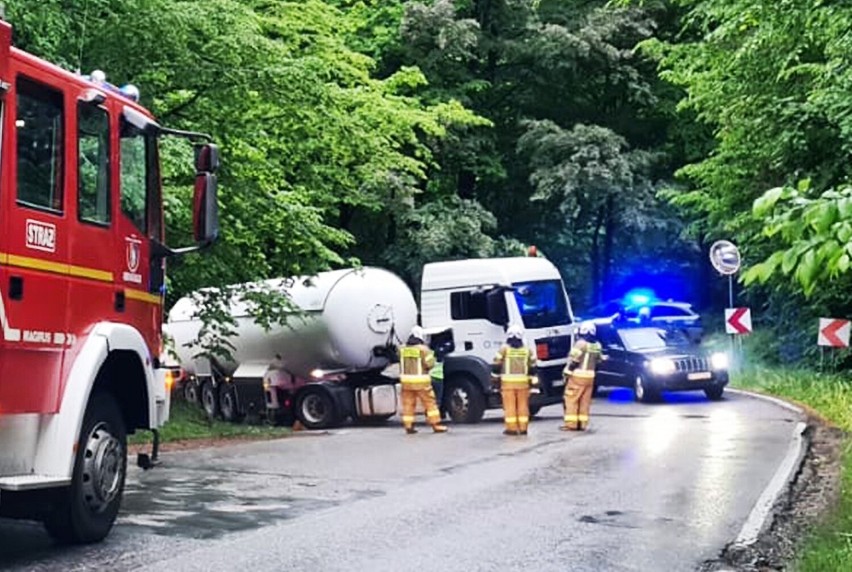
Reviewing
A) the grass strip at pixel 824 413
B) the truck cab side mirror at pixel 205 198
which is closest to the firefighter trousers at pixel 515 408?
the grass strip at pixel 824 413

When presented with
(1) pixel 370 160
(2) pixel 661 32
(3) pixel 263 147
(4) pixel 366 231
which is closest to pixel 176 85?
(3) pixel 263 147

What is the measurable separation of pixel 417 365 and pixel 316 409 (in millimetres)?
3484

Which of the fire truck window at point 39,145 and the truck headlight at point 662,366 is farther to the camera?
the truck headlight at point 662,366

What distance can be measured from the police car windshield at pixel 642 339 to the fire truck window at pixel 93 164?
1931 centimetres

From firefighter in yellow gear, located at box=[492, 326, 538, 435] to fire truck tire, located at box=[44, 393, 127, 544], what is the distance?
33.1 feet

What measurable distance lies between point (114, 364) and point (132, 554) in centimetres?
139

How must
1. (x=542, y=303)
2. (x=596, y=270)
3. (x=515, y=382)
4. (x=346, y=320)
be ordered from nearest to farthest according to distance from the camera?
(x=515, y=382)
(x=346, y=320)
(x=542, y=303)
(x=596, y=270)

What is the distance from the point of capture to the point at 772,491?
11.7m

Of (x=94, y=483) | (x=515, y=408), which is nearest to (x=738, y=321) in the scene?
(x=515, y=408)

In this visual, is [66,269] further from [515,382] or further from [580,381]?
[580,381]

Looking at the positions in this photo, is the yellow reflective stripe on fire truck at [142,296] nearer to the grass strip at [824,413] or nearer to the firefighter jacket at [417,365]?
the grass strip at [824,413]

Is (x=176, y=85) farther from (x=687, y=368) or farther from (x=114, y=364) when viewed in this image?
(x=687, y=368)

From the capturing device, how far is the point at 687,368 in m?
25.4

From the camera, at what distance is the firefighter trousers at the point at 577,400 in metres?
18.3
